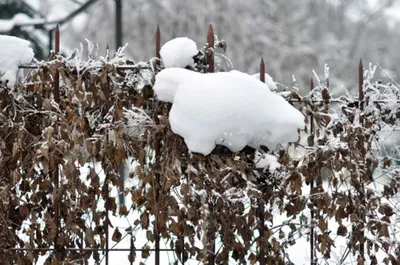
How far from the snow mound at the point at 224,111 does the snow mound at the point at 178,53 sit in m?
0.10

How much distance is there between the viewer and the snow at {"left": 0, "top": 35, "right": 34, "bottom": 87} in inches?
133

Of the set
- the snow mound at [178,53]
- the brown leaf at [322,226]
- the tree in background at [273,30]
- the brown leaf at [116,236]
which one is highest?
the tree in background at [273,30]

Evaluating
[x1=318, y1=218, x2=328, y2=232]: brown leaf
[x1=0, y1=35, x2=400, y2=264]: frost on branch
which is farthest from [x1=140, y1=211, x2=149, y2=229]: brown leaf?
[x1=318, y1=218, x2=328, y2=232]: brown leaf

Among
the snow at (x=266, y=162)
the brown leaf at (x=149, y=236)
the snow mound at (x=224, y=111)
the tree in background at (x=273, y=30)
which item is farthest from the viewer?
the tree in background at (x=273, y=30)

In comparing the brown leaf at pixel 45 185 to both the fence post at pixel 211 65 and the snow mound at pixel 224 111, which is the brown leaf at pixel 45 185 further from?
the fence post at pixel 211 65

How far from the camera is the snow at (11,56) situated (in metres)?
3.37

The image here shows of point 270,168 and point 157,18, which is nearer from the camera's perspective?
point 270,168

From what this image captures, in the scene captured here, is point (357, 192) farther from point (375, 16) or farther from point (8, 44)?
point (375, 16)

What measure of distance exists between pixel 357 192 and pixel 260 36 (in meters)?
15.2

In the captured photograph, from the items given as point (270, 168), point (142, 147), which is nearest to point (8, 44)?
point (142, 147)

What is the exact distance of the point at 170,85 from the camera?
124 inches

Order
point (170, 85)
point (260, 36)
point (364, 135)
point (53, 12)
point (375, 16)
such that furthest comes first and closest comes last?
point (375, 16)
point (260, 36)
point (53, 12)
point (364, 135)
point (170, 85)

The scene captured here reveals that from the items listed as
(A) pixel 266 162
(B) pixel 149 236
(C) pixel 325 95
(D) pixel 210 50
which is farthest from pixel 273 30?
(B) pixel 149 236

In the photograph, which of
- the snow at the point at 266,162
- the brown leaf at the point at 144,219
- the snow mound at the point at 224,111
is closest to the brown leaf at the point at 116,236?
the brown leaf at the point at 144,219
